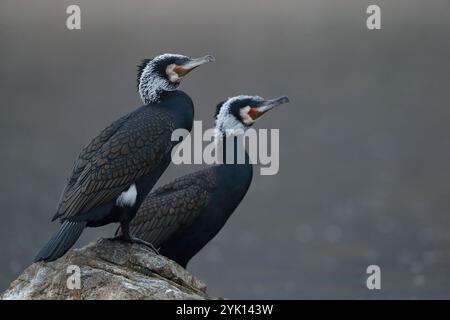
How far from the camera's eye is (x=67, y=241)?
899cm

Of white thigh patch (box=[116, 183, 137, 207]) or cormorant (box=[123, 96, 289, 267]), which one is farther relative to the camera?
cormorant (box=[123, 96, 289, 267])

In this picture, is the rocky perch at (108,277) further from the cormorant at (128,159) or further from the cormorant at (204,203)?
the cormorant at (204,203)

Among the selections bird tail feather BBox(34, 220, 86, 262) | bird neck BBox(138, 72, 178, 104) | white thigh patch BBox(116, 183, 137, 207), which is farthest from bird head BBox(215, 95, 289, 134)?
bird tail feather BBox(34, 220, 86, 262)

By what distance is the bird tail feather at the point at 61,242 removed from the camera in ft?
29.2

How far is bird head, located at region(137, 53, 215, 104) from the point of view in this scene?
31.9 ft

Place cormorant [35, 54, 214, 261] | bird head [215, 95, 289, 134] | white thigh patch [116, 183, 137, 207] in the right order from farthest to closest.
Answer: bird head [215, 95, 289, 134] < white thigh patch [116, 183, 137, 207] < cormorant [35, 54, 214, 261]

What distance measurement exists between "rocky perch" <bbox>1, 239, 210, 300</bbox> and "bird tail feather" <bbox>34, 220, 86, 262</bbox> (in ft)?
0.83

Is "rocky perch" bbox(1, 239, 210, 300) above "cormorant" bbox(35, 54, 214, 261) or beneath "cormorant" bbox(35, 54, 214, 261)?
beneath

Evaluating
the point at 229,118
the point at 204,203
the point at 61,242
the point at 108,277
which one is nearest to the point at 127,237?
the point at 108,277

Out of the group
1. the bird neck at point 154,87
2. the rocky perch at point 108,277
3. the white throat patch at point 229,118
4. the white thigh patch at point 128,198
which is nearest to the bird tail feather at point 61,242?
the rocky perch at point 108,277

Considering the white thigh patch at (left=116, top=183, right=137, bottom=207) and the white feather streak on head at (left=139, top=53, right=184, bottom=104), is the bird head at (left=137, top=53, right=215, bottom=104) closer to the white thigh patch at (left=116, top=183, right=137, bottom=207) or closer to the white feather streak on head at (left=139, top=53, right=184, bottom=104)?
the white feather streak on head at (left=139, top=53, right=184, bottom=104)
